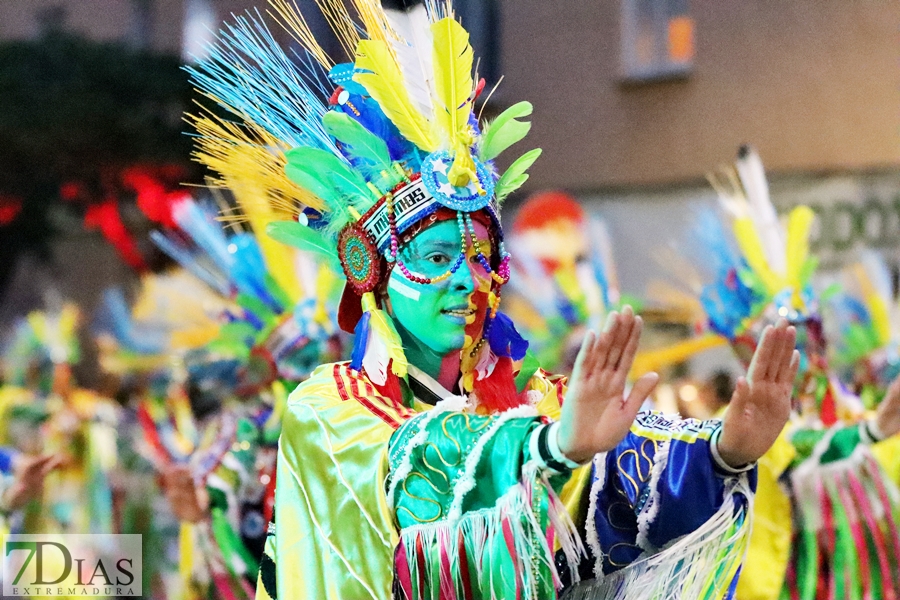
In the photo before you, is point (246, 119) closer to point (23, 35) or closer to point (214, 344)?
point (214, 344)

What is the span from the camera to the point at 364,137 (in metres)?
2.99

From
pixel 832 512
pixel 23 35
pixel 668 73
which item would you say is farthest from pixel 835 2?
pixel 23 35

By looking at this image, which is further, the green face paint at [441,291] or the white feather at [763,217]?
the white feather at [763,217]

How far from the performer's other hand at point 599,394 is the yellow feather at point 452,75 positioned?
0.83 meters

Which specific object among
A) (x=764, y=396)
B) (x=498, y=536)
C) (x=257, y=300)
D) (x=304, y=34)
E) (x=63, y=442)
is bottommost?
(x=498, y=536)

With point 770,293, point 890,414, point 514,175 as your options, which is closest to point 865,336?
point 770,293

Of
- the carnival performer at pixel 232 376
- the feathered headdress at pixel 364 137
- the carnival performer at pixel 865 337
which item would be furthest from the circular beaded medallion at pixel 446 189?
the carnival performer at pixel 865 337

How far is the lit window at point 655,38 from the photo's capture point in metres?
13.3

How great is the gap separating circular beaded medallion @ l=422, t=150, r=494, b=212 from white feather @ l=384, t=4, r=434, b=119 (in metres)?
0.12

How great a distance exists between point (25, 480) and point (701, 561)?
187 inches

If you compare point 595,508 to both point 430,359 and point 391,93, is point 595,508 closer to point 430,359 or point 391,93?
point 430,359

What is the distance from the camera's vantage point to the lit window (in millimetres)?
13312

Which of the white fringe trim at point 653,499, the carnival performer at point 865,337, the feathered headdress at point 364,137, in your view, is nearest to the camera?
the white fringe trim at point 653,499

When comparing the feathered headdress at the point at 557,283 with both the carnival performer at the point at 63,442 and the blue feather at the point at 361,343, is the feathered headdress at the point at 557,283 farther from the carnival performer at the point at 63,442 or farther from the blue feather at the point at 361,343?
the blue feather at the point at 361,343
